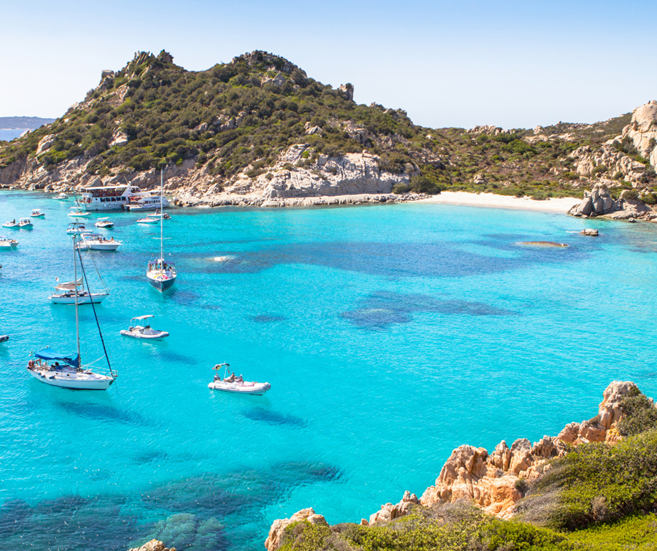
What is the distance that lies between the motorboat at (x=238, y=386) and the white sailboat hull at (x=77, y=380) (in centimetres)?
666

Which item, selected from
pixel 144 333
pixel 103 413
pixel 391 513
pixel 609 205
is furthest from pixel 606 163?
pixel 391 513

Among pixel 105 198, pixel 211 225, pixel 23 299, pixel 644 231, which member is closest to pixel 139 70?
pixel 105 198

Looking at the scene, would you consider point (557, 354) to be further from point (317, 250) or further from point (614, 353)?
point (317, 250)

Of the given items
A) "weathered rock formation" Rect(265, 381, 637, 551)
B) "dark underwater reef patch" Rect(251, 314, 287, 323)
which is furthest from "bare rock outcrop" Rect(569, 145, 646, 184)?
"weathered rock formation" Rect(265, 381, 637, 551)

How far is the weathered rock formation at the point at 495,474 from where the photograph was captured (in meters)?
19.1

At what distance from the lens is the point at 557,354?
39719 mm

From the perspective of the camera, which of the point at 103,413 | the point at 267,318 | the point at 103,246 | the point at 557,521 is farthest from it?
the point at 103,246

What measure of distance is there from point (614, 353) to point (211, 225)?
75316 millimetres

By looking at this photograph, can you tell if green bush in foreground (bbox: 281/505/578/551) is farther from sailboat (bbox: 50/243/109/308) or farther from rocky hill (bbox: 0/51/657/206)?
rocky hill (bbox: 0/51/657/206)

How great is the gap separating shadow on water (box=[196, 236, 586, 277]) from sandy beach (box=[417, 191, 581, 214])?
42413 mm

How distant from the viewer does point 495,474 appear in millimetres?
21250

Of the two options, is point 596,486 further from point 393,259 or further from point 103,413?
point 393,259

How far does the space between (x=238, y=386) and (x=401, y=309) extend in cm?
2194

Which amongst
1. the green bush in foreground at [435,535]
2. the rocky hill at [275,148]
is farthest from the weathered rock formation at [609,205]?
the green bush in foreground at [435,535]
